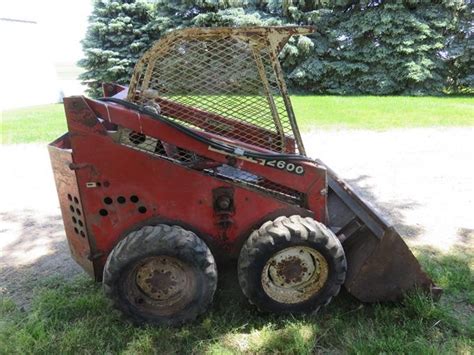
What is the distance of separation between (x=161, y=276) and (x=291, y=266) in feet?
2.65

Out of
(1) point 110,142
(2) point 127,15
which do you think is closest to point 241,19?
(2) point 127,15

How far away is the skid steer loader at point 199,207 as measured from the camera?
7.84 feet

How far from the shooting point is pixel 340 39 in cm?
1600

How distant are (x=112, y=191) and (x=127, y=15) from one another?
50.3ft

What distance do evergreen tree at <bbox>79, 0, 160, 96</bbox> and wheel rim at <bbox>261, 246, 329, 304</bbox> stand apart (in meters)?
14.3

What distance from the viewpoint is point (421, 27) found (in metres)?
14.8

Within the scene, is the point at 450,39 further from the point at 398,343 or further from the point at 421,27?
Result: the point at 398,343

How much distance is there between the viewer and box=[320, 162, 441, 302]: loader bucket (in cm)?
250

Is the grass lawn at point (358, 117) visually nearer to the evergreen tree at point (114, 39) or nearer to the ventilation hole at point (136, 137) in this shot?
the evergreen tree at point (114, 39)

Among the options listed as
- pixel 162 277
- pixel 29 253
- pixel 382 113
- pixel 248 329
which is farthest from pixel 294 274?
pixel 382 113

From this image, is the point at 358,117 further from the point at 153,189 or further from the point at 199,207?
the point at 153,189

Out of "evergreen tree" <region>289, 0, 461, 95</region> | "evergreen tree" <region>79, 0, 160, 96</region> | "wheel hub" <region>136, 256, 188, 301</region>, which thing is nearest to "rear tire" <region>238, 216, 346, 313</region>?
"wheel hub" <region>136, 256, 188, 301</region>

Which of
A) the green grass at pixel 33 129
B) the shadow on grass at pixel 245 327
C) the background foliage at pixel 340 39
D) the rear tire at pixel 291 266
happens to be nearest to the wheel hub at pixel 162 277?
the shadow on grass at pixel 245 327

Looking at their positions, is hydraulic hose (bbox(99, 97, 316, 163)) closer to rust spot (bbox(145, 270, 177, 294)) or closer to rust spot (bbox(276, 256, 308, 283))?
rust spot (bbox(276, 256, 308, 283))
